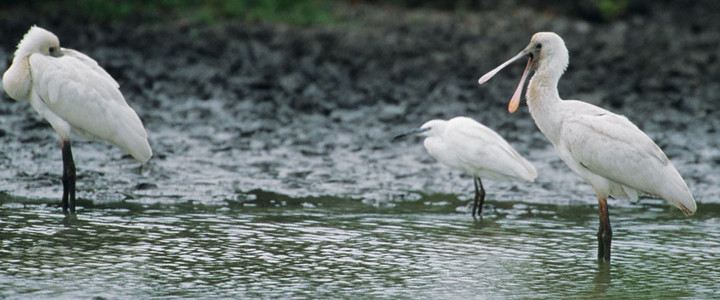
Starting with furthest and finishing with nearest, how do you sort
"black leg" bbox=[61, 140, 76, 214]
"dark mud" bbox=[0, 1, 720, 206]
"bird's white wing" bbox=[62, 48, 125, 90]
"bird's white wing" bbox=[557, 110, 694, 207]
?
"dark mud" bbox=[0, 1, 720, 206] → "bird's white wing" bbox=[62, 48, 125, 90] → "black leg" bbox=[61, 140, 76, 214] → "bird's white wing" bbox=[557, 110, 694, 207]

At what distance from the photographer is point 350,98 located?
17.4 meters

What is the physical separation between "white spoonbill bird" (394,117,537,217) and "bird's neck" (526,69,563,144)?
1.99 m

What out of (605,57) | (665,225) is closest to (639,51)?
(605,57)

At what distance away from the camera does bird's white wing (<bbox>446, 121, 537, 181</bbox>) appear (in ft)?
34.4

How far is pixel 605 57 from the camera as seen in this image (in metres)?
19.4

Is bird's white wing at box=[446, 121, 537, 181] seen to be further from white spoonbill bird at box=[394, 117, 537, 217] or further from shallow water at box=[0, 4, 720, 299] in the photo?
shallow water at box=[0, 4, 720, 299]

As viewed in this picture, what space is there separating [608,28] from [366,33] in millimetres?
4835

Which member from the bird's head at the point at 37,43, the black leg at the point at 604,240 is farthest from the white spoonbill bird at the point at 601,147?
the bird's head at the point at 37,43

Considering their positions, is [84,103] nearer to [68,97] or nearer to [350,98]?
[68,97]

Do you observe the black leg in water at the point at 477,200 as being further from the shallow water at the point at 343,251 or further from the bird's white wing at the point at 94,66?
the bird's white wing at the point at 94,66

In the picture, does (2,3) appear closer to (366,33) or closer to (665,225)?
(366,33)

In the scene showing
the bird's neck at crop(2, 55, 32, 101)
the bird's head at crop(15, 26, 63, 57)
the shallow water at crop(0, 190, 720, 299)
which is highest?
the bird's head at crop(15, 26, 63, 57)

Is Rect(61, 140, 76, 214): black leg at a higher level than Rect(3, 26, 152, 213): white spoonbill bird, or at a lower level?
lower

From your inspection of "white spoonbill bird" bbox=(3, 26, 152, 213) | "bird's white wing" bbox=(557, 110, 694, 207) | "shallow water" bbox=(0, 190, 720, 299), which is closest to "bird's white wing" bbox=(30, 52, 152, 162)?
"white spoonbill bird" bbox=(3, 26, 152, 213)
